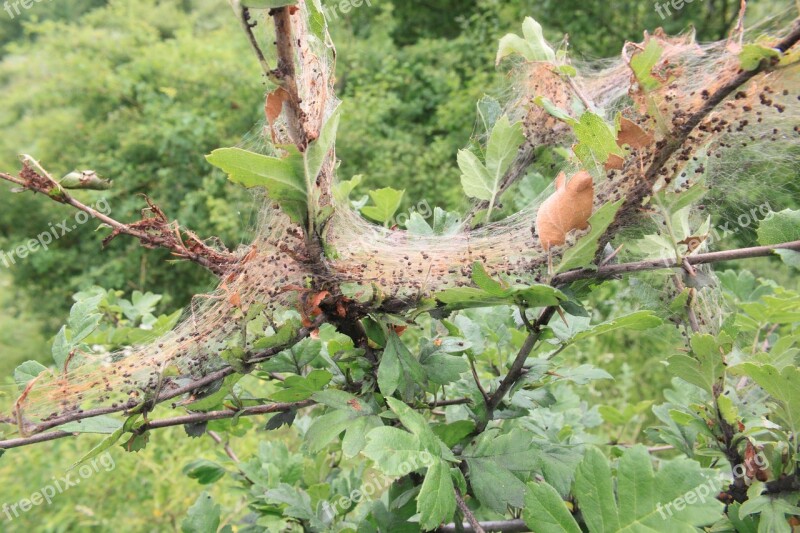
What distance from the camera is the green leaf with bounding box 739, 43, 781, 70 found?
1.75ft

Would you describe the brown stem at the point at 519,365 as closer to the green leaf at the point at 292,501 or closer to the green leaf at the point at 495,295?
the green leaf at the point at 495,295

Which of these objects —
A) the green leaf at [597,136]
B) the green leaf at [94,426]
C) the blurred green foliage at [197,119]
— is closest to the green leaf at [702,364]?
the green leaf at [597,136]

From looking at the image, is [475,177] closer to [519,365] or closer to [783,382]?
[519,365]

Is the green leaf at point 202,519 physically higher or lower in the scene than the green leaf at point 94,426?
lower

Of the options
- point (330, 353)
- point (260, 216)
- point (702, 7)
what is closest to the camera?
point (260, 216)

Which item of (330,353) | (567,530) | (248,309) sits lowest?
(567,530)

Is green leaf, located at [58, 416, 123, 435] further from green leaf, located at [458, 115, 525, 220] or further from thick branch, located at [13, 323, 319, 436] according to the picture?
green leaf, located at [458, 115, 525, 220]

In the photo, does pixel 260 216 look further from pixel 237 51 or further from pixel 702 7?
pixel 237 51

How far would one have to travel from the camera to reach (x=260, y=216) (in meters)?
0.90

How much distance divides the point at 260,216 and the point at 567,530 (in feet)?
2.03

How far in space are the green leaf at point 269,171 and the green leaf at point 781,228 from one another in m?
0.62

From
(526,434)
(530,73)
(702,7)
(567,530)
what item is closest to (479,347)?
(526,434)

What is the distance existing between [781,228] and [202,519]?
107cm

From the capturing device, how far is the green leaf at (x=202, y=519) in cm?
105
